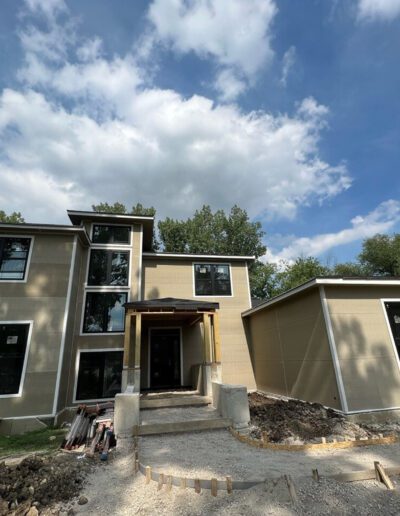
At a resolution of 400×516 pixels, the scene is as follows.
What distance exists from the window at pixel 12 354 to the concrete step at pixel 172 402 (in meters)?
3.81

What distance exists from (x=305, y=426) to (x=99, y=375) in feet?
22.7

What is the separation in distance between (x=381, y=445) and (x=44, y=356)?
28.5 ft

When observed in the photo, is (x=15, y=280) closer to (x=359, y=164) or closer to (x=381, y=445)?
(x=381, y=445)

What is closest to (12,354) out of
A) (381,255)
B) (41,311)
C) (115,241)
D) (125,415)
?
(41,311)

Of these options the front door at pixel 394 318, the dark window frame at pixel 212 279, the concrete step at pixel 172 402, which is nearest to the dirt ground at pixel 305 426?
the concrete step at pixel 172 402

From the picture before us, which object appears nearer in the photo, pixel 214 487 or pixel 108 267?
pixel 214 487

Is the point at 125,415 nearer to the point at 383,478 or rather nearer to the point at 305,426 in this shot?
the point at 305,426

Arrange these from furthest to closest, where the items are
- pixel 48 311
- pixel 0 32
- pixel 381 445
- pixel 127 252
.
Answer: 1. pixel 127 252
2. pixel 48 311
3. pixel 0 32
4. pixel 381 445

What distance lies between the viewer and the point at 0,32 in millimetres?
7043

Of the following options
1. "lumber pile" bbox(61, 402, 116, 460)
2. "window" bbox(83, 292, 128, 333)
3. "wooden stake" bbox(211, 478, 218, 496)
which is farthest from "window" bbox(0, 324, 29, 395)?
"wooden stake" bbox(211, 478, 218, 496)

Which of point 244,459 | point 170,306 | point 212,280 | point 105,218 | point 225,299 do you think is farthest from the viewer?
point 212,280

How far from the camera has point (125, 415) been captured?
583 cm

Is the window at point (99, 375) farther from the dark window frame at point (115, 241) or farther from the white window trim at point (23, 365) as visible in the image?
the dark window frame at point (115, 241)

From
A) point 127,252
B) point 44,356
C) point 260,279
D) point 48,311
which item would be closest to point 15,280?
point 48,311
